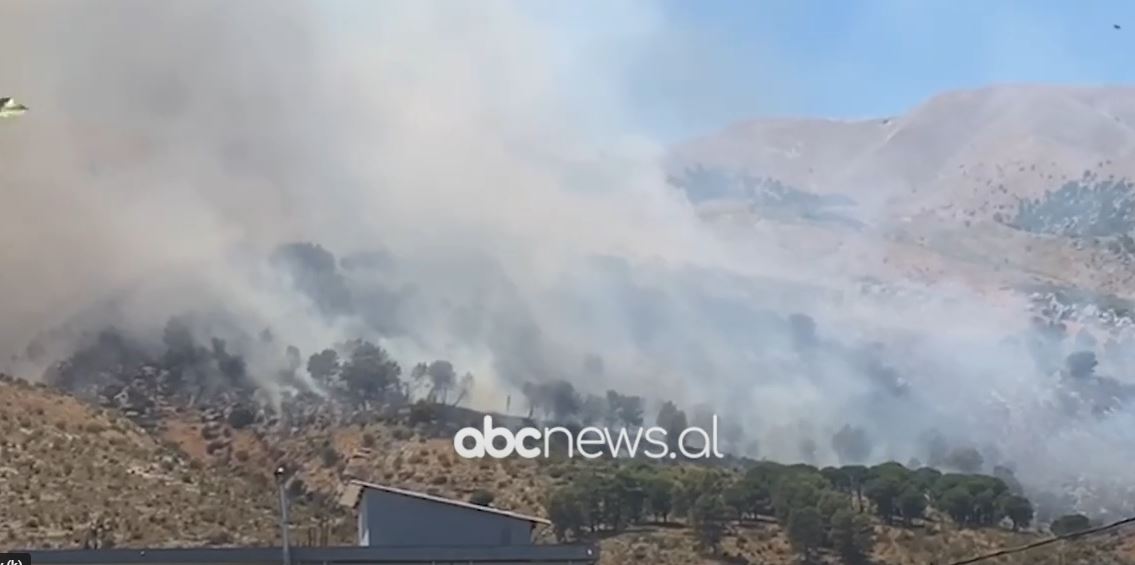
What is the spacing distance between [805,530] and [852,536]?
4.67 feet

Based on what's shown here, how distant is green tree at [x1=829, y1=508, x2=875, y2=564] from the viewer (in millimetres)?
60938

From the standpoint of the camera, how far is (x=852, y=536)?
61.7m

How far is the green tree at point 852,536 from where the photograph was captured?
60.9 meters

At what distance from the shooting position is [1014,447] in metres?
68.6

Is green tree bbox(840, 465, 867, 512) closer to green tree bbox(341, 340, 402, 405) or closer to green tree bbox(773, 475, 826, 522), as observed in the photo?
green tree bbox(773, 475, 826, 522)

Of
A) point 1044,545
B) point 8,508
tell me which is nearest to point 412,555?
point 8,508

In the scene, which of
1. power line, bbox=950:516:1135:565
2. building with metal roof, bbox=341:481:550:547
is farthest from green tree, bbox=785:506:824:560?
building with metal roof, bbox=341:481:550:547

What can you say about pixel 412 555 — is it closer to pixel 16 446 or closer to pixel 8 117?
pixel 8 117

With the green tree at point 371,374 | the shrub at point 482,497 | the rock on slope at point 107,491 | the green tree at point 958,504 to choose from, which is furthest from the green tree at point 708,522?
the rock on slope at point 107,491

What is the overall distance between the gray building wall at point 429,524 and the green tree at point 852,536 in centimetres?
3165

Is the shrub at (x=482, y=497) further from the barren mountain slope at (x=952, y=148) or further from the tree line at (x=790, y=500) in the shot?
the barren mountain slope at (x=952, y=148)

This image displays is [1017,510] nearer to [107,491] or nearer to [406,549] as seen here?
[107,491]

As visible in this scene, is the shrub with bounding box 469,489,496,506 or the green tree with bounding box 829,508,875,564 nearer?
the shrub with bounding box 469,489,496,506

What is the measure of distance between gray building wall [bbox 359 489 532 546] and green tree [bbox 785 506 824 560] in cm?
3099
